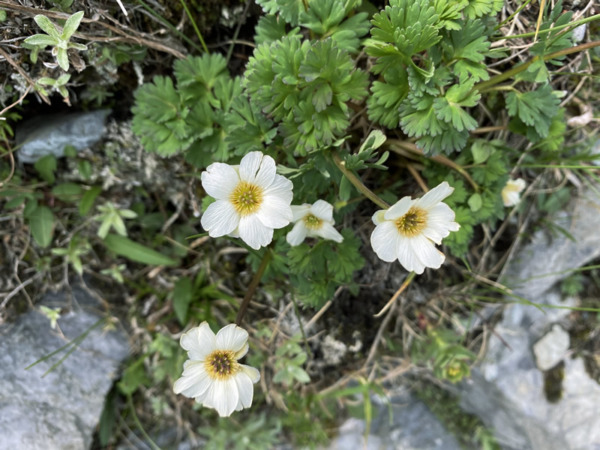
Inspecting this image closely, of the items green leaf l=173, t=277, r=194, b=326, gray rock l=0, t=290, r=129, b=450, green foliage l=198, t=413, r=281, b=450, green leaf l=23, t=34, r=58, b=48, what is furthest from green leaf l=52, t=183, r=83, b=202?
green foliage l=198, t=413, r=281, b=450

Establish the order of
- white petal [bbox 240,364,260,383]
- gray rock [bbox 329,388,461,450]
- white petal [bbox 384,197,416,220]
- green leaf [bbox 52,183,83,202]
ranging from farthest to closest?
gray rock [bbox 329,388,461,450] < green leaf [bbox 52,183,83,202] < white petal [bbox 240,364,260,383] < white petal [bbox 384,197,416,220]

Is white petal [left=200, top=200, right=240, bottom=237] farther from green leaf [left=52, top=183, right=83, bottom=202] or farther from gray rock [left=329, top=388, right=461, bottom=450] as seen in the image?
gray rock [left=329, top=388, right=461, bottom=450]

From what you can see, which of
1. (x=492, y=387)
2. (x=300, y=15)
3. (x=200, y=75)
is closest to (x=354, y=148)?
(x=300, y=15)

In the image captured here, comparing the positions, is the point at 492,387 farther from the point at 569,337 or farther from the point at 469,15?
the point at 469,15

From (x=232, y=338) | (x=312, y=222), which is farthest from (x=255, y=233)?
(x=232, y=338)

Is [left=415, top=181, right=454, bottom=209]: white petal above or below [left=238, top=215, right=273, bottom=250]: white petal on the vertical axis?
above

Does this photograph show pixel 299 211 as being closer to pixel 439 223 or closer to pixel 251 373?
pixel 439 223

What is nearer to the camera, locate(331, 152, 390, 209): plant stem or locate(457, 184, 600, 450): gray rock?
locate(331, 152, 390, 209): plant stem
